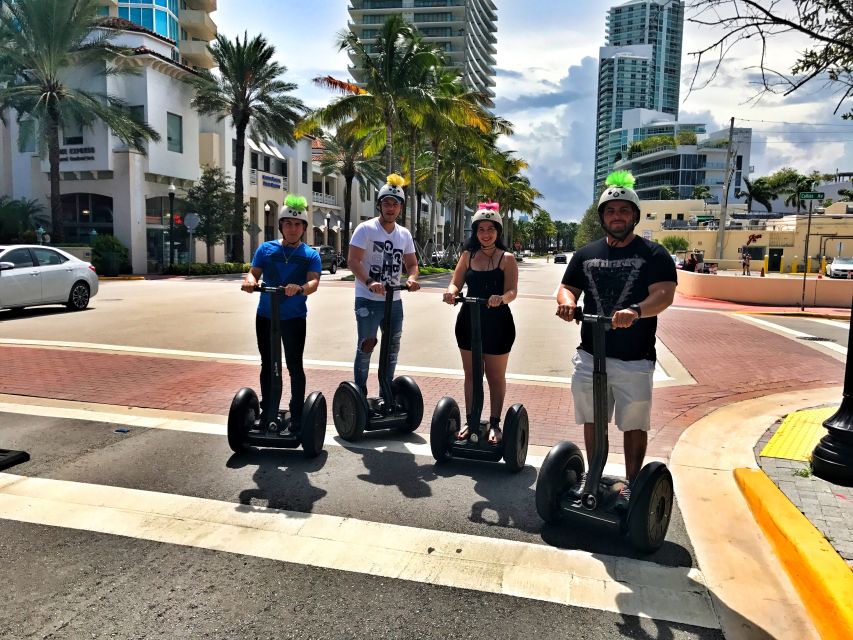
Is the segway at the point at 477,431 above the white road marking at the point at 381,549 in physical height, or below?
above

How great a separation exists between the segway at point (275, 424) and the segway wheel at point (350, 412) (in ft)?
1.14

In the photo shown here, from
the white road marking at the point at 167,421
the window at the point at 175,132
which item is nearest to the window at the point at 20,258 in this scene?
the white road marking at the point at 167,421

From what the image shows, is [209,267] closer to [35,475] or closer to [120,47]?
[120,47]

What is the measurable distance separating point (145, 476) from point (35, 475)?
773mm

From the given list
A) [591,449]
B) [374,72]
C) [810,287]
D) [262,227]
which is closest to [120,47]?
[374,72]

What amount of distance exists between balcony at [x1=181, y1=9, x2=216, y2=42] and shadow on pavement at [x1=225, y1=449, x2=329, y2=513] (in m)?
54.2

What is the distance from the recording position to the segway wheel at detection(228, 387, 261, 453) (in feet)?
16.0

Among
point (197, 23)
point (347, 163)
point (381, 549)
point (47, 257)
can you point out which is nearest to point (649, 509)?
point (381, 549)

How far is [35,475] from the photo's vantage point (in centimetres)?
452

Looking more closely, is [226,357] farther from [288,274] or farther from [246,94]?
[246,94]

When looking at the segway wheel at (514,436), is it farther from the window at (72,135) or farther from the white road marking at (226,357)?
the window at (72,135)

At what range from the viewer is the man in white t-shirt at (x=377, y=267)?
17.6ft

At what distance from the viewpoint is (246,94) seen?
35.0m

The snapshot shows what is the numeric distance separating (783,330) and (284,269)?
508 inches
